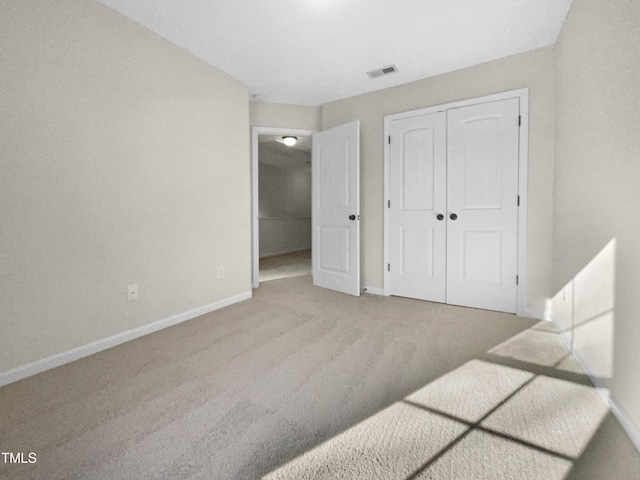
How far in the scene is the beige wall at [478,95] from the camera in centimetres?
273

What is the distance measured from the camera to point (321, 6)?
2.18m

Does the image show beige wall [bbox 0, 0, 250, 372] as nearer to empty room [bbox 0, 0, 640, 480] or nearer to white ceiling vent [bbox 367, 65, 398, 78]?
empty room [bbox 0, 0, 640, 480]

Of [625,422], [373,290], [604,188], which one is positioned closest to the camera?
[625,422]

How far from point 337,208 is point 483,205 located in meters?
1.57

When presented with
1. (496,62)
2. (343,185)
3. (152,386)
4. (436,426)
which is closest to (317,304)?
(343,185)

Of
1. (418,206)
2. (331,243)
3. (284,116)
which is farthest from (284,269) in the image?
(418,206)

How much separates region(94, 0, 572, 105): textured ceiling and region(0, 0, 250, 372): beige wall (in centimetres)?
28

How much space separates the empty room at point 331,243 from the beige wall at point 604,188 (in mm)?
19

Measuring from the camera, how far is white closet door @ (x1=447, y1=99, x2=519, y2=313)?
2.87 metres

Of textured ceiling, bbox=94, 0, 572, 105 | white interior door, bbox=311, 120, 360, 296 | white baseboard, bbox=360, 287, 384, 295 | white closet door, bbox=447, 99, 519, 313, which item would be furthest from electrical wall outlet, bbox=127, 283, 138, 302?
white closet door, bbox=447, 99, 519, 313

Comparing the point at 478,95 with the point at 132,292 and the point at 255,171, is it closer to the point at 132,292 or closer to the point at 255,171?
the point at 255,171

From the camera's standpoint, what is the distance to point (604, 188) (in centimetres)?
159

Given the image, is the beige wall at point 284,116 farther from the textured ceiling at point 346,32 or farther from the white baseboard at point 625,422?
the white baseboard at point 625,422

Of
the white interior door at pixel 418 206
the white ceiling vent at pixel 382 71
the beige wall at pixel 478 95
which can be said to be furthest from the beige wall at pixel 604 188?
the white ceiling vent at pixel 382 71
